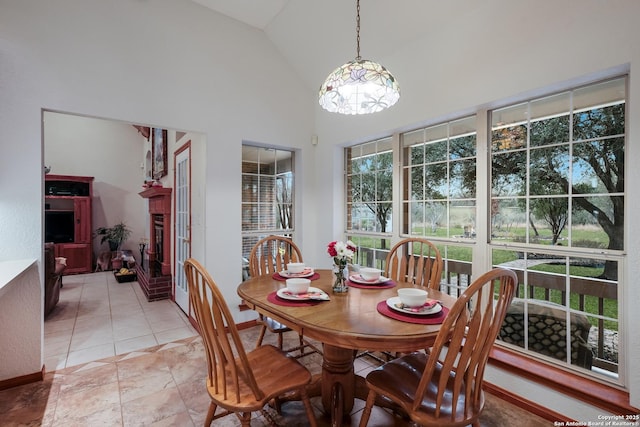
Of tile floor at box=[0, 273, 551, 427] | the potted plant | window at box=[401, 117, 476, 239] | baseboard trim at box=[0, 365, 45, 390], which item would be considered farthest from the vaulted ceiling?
the potted plant

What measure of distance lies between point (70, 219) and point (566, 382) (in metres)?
7.68

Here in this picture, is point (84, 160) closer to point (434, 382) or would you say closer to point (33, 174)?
point (33, 174)

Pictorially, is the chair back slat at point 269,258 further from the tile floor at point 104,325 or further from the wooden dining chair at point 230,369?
the tile floor at point 104,325

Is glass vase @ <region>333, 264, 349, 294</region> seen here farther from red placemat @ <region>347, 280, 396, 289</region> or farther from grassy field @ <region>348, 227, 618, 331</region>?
grassy field @ <region>348, 227, 618, 331</region>

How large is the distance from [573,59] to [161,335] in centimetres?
404

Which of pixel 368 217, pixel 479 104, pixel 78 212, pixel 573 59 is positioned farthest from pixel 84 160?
pixel 573 59

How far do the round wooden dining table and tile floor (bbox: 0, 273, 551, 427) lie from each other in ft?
0.76

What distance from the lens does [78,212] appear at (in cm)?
579

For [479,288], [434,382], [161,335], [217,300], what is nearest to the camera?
[479,288]

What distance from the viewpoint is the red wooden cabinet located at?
563cm

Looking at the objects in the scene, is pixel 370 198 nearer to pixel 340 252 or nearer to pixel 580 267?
pixel 340 252

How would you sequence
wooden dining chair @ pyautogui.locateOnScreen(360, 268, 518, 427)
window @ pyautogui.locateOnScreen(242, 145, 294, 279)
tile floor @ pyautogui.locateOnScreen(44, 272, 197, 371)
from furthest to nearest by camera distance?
window @ pyautogui.locateOnScreen(242, 145, 294, 279) < tile floor @ pyautogui.locateOnScreen(44, 272, 197, 371) < wooden dining chair @ pyautogui.locateOnScreen(360, 268, 518, 427)

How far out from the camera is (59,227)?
5723mm

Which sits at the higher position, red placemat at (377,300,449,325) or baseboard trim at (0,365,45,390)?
red placemat at (377,300,449,325)
